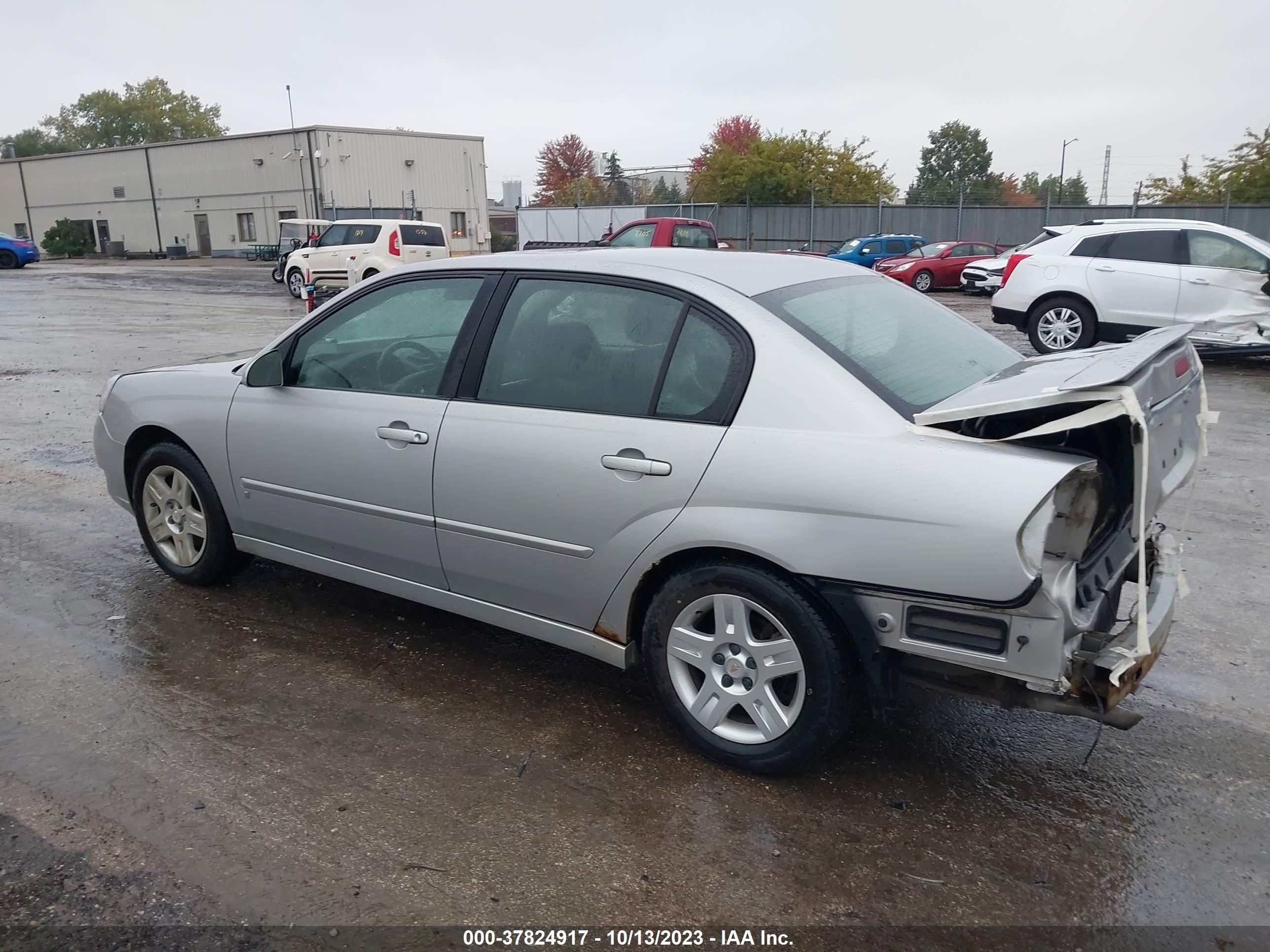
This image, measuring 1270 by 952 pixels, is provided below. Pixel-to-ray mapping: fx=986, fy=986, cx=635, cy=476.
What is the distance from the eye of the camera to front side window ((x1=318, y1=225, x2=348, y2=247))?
2388cm

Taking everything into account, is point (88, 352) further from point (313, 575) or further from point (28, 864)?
point (28, 864)

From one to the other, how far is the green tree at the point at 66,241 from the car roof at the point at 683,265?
184ft

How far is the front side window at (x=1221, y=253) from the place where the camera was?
11.3 metres

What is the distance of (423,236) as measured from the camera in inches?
941

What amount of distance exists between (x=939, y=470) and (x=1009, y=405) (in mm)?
260

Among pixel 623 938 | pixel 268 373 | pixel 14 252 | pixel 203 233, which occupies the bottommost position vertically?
pixel 623 938

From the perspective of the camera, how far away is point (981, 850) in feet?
9.54

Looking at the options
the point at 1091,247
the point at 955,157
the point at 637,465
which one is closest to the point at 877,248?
the point at 1091,247

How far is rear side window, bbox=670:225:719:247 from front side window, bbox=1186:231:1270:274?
907 centimetres

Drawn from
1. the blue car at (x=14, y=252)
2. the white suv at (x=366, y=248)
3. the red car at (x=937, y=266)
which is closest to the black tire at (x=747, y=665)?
the white suv at (x=366, y=248)

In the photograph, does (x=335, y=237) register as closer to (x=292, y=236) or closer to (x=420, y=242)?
(x=420, y=242)

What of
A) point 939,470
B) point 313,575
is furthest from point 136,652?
point 939,470

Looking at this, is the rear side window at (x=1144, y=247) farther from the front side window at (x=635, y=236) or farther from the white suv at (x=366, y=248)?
the white suv at (x=366, y=248)

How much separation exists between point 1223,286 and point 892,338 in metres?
9.92
